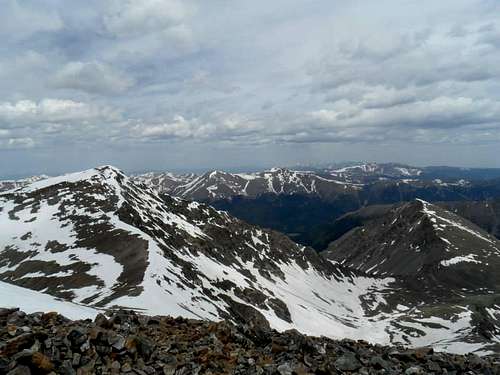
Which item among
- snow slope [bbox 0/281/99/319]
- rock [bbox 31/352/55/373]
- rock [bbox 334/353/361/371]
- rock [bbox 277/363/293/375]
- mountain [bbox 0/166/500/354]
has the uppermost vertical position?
rock [bbox 31/352/55/373]

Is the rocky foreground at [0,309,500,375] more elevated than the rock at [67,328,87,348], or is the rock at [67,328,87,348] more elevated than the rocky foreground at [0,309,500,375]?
the rock at [67,328,87,348]

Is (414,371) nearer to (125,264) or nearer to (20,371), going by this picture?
(20,371)

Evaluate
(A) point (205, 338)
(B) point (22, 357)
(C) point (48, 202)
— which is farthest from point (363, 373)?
(C) point (48, 202)

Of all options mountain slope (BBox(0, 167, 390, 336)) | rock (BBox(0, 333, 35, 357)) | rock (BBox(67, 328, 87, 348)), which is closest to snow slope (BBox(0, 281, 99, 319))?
rock (BBox(67, 328, 87, 348))

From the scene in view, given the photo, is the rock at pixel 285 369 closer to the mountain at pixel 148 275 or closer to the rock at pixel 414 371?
the rock at pixel 414 371

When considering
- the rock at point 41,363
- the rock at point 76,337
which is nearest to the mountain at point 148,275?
the rock at point 76,337

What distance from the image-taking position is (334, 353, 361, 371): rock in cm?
2086

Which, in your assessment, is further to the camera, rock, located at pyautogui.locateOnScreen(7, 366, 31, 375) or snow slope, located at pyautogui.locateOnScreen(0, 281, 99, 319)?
snow slope, located at pyautogui.locateOnScreen(0, 281, 99, 319)

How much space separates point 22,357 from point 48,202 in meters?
199

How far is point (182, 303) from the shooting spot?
85.3m

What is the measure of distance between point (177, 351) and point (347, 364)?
865cm

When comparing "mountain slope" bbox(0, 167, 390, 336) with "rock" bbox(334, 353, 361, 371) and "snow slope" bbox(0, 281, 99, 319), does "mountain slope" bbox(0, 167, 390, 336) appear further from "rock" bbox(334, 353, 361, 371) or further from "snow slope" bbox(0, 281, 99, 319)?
"rock" bbox(334, 353, 361, 371)

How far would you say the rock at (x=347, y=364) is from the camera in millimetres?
20859

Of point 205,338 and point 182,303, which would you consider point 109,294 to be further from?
point 205,338
